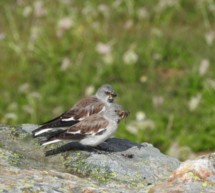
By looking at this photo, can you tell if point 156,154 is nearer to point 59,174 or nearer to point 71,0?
point 59,174

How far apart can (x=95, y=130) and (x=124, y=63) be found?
35.8 ft

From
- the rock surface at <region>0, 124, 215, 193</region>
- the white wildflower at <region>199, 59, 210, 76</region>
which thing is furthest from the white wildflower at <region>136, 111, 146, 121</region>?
the rock surface at <region>0, 124, 215, 193</region>

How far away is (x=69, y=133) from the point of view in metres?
7.71

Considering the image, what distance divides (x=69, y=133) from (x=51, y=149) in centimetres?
27

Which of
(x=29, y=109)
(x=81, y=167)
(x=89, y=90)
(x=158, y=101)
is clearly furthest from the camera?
(x=158, y=101)

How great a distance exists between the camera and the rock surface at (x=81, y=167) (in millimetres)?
6055

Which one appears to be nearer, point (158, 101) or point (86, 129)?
point (86, 129)

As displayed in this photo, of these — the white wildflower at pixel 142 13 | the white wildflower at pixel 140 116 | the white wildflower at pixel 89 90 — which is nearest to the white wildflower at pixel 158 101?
the white wildflower at pixel 140 116

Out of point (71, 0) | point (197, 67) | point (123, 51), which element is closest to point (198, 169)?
point (197, 67)

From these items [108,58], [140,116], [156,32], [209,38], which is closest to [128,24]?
[156,32]

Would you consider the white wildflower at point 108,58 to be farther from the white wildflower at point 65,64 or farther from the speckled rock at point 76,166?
the speckled rock at point 76,166

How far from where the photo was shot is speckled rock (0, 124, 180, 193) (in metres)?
6.11

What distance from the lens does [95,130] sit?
788cm

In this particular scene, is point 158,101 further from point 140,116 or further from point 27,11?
point 27,11
